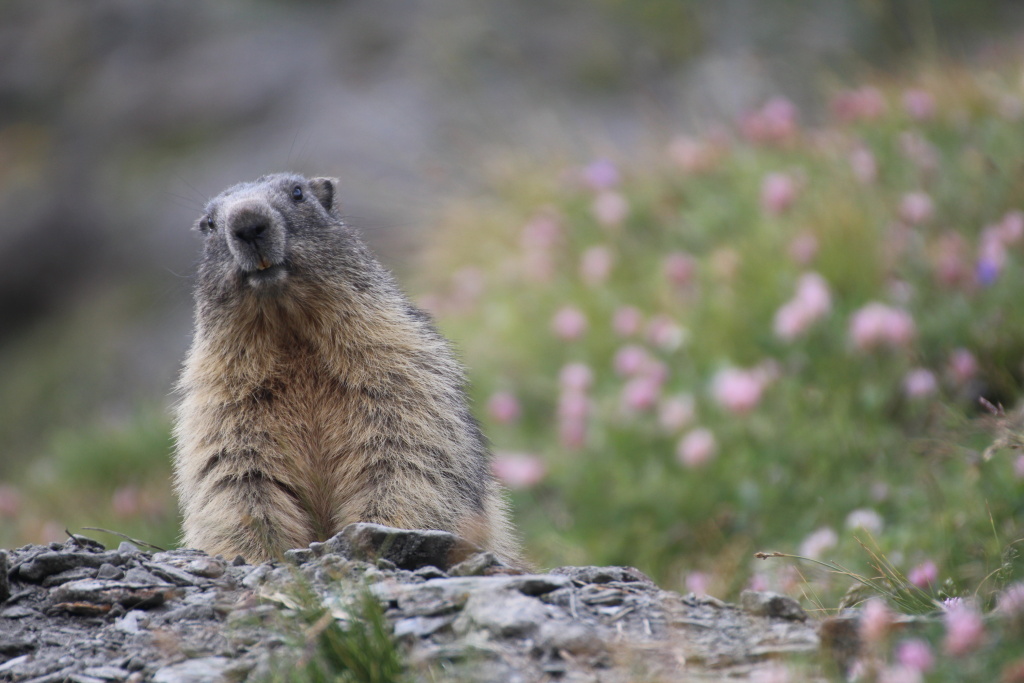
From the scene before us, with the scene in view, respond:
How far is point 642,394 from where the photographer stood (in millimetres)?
6973

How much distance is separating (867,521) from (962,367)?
Result: 1314 millimetres

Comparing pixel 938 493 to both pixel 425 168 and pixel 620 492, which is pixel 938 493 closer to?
pixel 620 492

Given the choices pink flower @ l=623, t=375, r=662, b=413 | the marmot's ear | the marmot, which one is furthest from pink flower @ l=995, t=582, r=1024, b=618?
pink flower @ l=623, t=375, r=662, b=413

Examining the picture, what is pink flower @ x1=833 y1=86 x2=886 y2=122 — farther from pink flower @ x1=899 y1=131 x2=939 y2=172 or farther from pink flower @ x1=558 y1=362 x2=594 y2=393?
pink flower @ x1=558 y1=362 x2=594 y2=393

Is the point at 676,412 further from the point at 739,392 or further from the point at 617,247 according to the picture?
the point at 617,247

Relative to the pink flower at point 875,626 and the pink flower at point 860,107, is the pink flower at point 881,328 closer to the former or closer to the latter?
the pink flower at point 860,107

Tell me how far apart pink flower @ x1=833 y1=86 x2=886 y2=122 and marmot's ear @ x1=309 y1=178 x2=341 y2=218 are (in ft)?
17.9

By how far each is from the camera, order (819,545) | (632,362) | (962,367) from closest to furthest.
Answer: (819,545) → (962,367) → (632,362)

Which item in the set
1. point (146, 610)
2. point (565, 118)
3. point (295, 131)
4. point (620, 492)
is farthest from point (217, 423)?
point (295, 131)

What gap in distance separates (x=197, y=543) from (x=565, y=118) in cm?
889

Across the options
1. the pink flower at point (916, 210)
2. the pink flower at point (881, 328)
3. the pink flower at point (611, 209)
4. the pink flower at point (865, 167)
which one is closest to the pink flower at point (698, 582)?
the pink flower at point (881, 328)

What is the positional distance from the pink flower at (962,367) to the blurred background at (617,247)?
0.22 ft

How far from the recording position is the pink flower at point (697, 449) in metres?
6.55

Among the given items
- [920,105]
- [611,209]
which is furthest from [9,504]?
[920,105]
